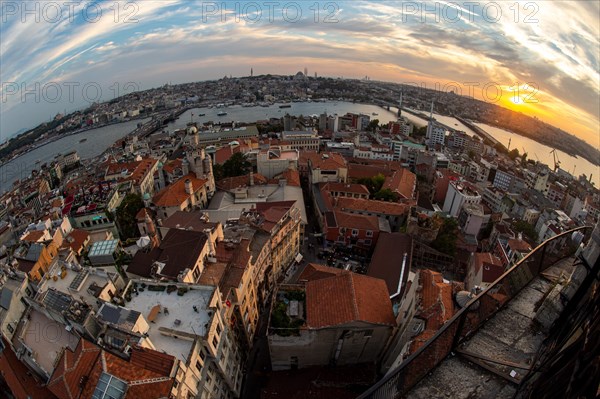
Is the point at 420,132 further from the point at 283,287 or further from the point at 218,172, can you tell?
the point at 283,287

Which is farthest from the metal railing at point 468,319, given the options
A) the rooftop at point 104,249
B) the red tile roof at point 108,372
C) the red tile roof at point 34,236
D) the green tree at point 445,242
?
the red tile roof at point 34,236

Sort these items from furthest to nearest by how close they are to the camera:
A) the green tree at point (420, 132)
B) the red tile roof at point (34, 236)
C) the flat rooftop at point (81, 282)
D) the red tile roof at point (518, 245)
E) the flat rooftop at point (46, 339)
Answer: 1. the green tree at point (420, 132)
2. the red tile roof at point (518, 245)
3. the red tile roof at point (34, 236)
4. the flat rooftop at point (81, 282)
5. the flat rooftop at point (46, 339)

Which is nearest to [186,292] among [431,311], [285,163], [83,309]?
[83,309]

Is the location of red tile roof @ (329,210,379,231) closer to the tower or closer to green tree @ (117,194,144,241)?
green tree @ (117,194,144,241)

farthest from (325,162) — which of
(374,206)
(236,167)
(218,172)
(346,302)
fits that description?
(346,302)

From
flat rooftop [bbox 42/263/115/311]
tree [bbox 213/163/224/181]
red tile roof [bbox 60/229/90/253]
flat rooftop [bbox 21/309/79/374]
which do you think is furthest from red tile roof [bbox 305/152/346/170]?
flat rooftop [bbox 21/309/79/374]

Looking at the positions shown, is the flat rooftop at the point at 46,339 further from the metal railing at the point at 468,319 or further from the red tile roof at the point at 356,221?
the red tile roof at the point at 356,221
